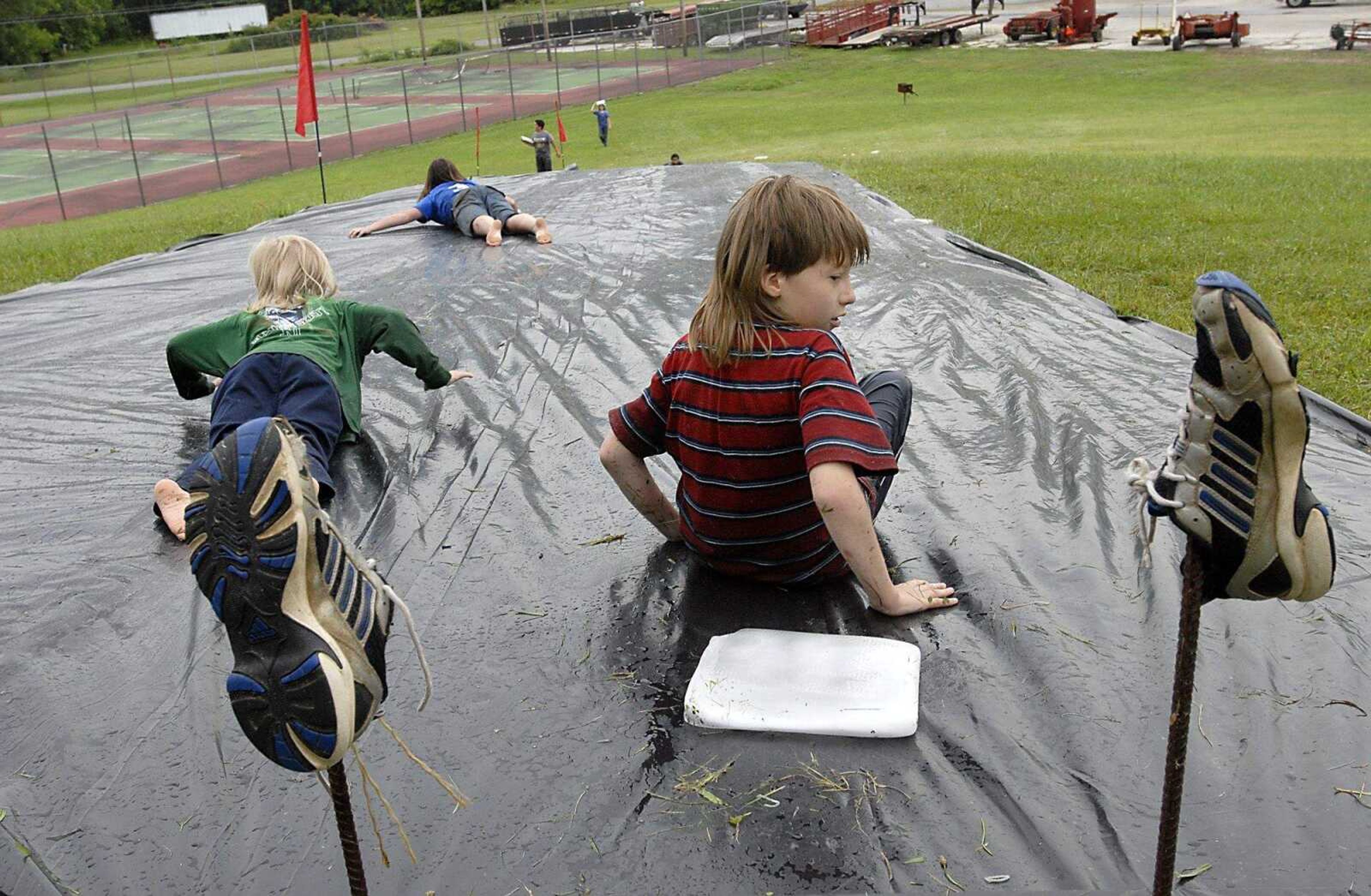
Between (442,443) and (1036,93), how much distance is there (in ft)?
75.9

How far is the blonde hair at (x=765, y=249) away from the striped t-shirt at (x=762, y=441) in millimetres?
41

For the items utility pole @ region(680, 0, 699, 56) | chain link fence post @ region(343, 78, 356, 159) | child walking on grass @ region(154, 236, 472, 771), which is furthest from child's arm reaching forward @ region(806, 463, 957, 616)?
utility pole @ region(680, 0, 699, 56)

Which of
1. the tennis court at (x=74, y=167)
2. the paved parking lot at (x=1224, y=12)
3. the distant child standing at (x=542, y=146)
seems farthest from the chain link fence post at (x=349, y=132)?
the paved parking lot at (x=1224, y=12)

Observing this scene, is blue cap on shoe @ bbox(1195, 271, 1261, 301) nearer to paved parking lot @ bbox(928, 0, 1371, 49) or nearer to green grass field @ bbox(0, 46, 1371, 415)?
green grass field @ bbox(0, 46, 1371, 415)

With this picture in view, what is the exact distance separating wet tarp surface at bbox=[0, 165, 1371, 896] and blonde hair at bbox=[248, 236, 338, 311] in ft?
1.71

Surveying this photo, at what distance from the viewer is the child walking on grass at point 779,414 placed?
235 centimetres

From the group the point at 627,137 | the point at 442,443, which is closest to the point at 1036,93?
the point at 627,137

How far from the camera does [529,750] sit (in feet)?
7.31

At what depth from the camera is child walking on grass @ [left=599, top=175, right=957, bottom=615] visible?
92.5 inches

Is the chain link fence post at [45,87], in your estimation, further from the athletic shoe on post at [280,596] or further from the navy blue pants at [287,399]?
the athletic shoe on post at [280,596]

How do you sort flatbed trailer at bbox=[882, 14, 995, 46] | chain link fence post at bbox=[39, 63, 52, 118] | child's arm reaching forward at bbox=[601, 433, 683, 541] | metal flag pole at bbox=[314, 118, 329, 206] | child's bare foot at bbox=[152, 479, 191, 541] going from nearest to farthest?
child's arm reaching forward at bbox=[601, 433, 683, 541], child's bare foot at bbox=[152, 479, 191, 541], metal flag pole at bbox=[314, 118, 329, 206], flatbed trailer at bbox=[882, 14, 995, 46], chain link fence post at bbox=[39, 63, 52, 118]

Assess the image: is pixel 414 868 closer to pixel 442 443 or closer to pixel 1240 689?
pixel 1240 689

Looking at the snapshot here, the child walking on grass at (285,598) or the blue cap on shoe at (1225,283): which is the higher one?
the blue cap on shoe at (1225,283)

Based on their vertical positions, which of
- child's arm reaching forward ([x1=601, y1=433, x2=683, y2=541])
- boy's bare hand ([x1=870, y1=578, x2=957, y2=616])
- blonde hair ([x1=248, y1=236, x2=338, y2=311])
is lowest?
boy's bare hand ([x1=870, y1=578, x2=957, y2=616])
